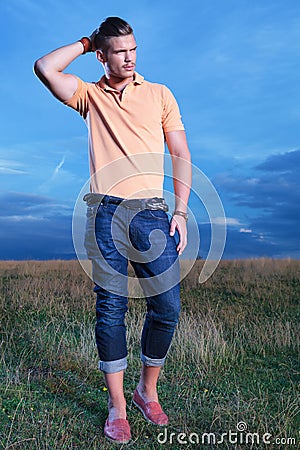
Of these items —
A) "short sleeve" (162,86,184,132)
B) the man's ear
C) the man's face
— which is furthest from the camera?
"short sleeve" (162,86,184,132)

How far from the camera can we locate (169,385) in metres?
3.87

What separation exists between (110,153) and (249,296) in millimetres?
6115

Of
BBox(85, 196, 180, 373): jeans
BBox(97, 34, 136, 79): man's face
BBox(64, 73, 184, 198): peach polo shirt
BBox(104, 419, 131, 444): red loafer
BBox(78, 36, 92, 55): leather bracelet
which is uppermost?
BBox(78, 36, 92, 55): leather bracelet

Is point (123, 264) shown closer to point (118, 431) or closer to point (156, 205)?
point (156, 205)

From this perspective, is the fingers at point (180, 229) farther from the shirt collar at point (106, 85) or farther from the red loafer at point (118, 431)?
the red loafer at point (118, 431)

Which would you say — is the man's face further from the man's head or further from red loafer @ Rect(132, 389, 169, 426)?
red loafer @ Rect(132, 389, 169, 426)

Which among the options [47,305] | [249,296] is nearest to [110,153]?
[47,305]

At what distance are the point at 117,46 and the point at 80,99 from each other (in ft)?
1.27

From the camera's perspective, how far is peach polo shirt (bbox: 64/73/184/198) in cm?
288

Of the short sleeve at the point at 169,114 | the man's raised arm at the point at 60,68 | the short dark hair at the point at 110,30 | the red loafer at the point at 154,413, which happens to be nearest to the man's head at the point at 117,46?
the short dark hair at the point at 110,30

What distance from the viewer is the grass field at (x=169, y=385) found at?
294 centimetres

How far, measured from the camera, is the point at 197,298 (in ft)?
26.8

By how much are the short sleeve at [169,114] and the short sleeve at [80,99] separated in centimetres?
45

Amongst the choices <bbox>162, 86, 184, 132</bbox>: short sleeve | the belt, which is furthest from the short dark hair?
the belt
